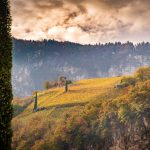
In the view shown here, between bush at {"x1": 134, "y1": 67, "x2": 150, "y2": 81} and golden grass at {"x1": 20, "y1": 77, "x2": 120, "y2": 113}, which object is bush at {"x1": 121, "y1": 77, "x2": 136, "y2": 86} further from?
golden grass at {"x1": 20, "y1": 77, "x2": 120, "y2": 113}

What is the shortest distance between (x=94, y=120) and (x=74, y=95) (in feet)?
91.2

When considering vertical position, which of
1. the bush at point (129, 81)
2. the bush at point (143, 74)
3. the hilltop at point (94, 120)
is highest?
the bush at point (143, 74)

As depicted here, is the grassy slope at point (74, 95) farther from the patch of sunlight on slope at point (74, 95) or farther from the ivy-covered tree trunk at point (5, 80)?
the ivy-covered tree trunk at point (5, 80)

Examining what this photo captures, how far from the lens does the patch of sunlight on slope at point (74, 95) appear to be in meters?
130

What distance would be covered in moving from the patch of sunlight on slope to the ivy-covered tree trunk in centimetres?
8977

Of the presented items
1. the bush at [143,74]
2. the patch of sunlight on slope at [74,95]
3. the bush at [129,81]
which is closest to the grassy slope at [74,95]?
the patch of sunlight on slope at [74,95]

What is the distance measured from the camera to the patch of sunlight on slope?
427 feet

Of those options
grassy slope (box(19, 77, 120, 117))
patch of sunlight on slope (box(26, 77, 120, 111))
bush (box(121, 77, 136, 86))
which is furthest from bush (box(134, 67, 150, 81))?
patch of sunlight on slope (box(26, 77, 120, 111))

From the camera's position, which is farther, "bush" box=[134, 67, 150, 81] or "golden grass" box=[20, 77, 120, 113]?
"golden grass" box=[20, 77, 120, 113]

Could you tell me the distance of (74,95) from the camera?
454ft

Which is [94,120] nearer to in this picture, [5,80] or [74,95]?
[74,95]

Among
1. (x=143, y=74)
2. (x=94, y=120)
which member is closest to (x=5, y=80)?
(x=94, y=120)

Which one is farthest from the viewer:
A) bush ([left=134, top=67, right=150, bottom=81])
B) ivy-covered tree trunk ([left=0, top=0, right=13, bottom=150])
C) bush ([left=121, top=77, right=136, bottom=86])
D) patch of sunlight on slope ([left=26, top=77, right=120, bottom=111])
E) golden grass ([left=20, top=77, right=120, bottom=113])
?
golden grass ([left=20, top=77, right=120, bottom=113])

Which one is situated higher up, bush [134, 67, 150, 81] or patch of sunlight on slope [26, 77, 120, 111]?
bush [134, 67, 150, 81]
